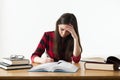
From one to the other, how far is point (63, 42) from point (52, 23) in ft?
3.01

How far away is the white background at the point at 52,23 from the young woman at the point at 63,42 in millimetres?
827

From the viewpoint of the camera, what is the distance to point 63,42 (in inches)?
95.4

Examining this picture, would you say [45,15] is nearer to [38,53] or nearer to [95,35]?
[95,35]

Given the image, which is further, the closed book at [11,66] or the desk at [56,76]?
the closed book at [11,66]

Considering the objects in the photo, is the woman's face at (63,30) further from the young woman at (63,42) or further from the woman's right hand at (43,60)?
the woman's right hand at (43,60)

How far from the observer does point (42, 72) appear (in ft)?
5.02

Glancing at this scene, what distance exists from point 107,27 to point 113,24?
92 mm

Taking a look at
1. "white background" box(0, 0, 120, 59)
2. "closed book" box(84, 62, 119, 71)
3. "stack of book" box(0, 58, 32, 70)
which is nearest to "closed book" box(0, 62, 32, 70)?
"stack of book" box(0, 58, 32, 70)

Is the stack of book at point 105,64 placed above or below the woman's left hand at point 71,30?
below

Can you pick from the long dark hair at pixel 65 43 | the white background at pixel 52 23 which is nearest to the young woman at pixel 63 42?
the long dark hair at pixel 65 43

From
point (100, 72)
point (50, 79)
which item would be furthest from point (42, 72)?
point (100, 72)

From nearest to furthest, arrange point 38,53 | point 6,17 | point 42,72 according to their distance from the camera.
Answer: point 42,72 → point 38,53 → point 6,17

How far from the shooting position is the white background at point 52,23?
3.27 m

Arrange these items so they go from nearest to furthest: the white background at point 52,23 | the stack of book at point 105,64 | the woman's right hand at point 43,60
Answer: the stack of book at point 105,64 < the woman's right hand at point 43,60 < the white background at point 52,23
